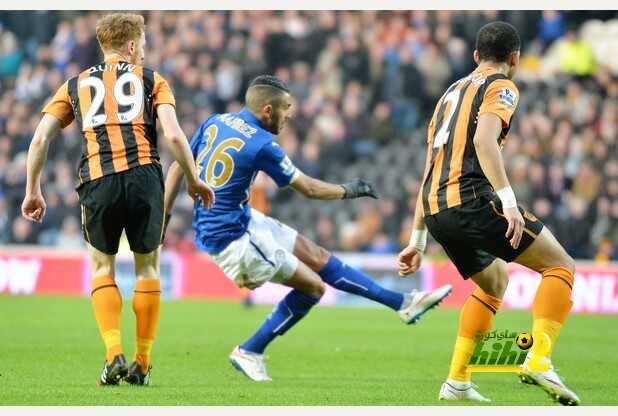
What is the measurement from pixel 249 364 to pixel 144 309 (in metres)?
1.21

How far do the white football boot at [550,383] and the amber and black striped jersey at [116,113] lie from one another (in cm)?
265

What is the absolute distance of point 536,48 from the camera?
2152 cm

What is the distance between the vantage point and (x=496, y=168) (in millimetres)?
6441

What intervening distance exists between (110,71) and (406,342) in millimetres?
5375

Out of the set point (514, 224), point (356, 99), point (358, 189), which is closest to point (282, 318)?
point (358, 189)

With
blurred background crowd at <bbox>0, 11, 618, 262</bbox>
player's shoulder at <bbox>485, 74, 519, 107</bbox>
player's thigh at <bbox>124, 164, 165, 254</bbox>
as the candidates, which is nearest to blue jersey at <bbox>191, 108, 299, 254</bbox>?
player's thigh at <bbox>124, 164, 165, 254</bbox>

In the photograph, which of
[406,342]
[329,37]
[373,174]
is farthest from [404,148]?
[406,342]

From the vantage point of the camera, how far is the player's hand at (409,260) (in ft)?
23.7

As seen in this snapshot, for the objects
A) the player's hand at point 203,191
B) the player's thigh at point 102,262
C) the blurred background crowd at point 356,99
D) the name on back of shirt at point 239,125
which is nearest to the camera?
the player's hand at point 203,191

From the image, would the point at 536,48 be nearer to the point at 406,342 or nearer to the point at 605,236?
the point at 605,236

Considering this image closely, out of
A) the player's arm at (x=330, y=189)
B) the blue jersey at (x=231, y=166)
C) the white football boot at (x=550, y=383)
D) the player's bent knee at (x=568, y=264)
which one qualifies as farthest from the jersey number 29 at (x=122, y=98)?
the white football boot at (x=550, y=383)

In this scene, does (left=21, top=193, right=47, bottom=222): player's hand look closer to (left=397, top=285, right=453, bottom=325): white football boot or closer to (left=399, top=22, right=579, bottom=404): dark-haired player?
(left=399, top=22, right=579, bottom=404): dark-haired player

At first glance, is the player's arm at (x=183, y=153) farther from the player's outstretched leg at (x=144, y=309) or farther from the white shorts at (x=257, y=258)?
the white shorts at (x=257, y=258)

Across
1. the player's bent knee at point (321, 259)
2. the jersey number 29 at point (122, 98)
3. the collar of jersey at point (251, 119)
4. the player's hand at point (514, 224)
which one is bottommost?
the player's bent knee at point (321, 259)
